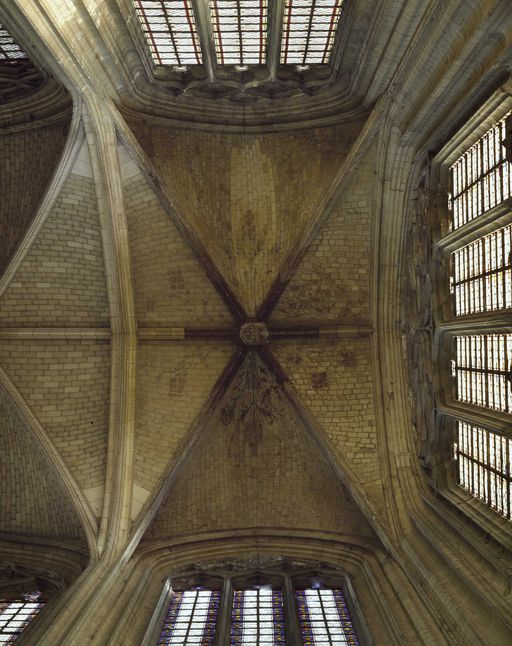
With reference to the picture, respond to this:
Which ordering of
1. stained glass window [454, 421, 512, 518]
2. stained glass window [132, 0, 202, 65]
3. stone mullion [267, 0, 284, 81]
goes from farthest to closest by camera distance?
stained glass window [132, 0, 202, 65] → stone mullion [267, 0, 284, 81] → stained glass window [454, 421, 512, 518]

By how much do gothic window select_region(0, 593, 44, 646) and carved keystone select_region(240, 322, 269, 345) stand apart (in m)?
6.31

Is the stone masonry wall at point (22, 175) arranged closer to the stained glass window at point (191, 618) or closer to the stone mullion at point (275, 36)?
the stone mullion at point (275, 36)

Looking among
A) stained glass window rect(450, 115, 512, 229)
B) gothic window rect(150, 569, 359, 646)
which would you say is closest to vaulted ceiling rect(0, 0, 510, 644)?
stained glass window rect(450, 115, 512, 229)

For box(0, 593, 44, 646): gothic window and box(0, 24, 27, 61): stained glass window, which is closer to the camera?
box(0, 593, 44, 646): gothic window

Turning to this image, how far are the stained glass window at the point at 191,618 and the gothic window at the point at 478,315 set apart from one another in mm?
4658

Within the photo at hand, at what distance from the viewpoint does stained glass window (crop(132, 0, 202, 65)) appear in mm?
9352

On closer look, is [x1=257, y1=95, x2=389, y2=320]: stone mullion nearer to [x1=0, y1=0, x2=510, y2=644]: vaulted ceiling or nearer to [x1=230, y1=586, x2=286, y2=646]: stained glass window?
[x1=0, y1=0, x2=510, y2=644]: vaulted ceiling

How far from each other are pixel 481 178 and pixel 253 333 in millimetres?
5658

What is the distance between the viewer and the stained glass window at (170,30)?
935cm

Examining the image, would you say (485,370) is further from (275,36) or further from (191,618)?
(275,36)

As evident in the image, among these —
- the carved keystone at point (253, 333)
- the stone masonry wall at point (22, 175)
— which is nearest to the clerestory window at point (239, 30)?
the stone masonry wall at point (22, 175)

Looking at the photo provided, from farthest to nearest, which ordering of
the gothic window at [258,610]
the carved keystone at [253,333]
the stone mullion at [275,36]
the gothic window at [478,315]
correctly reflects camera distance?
the carved keystone at [253,333] < the stone mullion at [275,36] < the gothic window at [258,610] < the gothic window at [478,315]

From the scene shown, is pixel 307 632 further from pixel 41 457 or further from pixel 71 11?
pixel 71 11

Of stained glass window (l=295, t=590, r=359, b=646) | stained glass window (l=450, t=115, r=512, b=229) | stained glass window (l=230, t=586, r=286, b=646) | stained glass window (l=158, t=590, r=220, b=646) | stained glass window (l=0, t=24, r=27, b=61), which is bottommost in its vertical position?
stained glass window (l=158, t=590, r=220, b=646)
